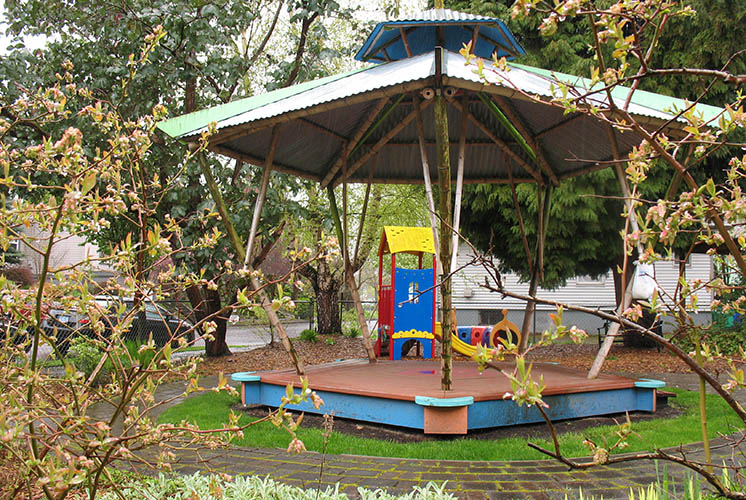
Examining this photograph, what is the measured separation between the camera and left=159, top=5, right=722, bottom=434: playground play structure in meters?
5.60

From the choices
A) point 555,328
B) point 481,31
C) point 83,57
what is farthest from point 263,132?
point 555,328

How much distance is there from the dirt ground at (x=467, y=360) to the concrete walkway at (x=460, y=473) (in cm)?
73

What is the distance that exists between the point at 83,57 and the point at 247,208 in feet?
11.8

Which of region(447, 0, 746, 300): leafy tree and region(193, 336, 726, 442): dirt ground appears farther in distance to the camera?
region(447, 0, 746, 300): leafy tree

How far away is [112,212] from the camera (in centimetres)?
209

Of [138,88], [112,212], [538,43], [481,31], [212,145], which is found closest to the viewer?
[112,212]

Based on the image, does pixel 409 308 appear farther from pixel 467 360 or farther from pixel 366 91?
pixel 366 91

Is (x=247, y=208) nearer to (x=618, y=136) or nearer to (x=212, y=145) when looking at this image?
(x=212, y=145)

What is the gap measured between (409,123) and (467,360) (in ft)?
17.1

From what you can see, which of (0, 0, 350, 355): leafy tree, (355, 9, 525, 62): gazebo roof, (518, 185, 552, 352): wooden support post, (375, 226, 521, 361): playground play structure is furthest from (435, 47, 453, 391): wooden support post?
(0, 0, 350, 355): leafy tree

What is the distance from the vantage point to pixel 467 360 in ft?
39.2

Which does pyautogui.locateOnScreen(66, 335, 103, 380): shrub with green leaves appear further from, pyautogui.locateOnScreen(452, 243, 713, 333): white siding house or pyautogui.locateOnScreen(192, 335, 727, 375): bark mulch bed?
pyautogui.locateOnScreen(452, 243, 713, 333): white siding house

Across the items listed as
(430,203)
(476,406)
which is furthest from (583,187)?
(476,406)

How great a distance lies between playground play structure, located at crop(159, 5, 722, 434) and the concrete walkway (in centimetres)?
96
